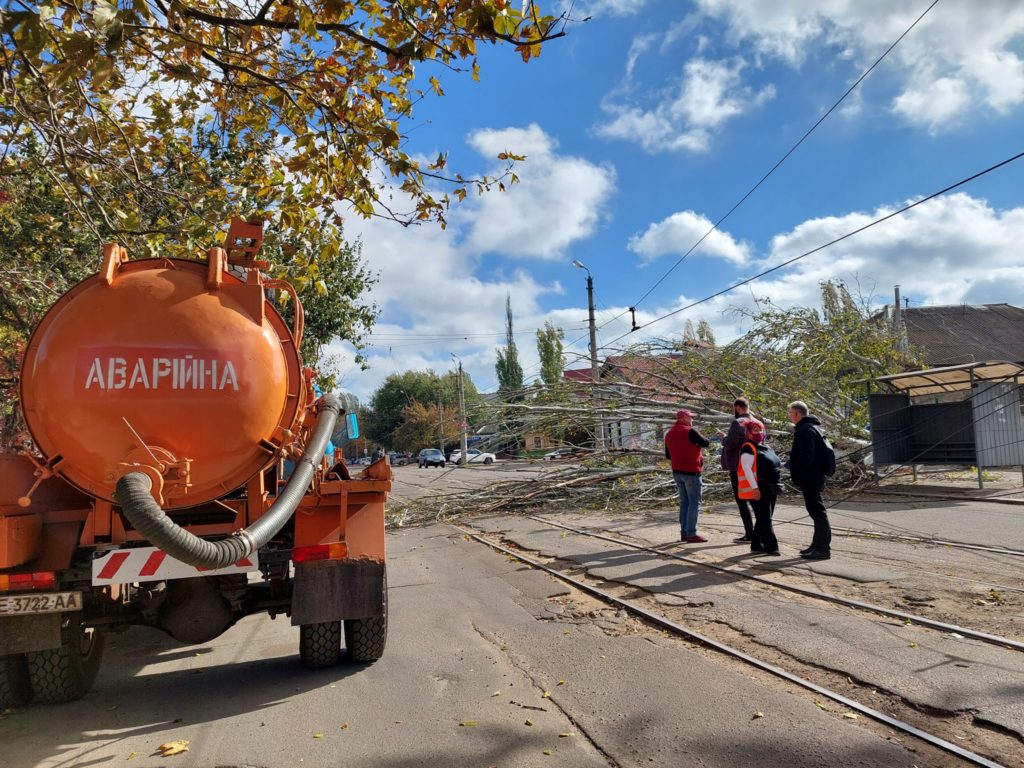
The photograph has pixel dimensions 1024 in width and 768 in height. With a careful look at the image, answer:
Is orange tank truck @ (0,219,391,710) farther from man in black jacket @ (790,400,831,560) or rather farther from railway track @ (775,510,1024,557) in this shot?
railway track @ (775,510,1024,557)

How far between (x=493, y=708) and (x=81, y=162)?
22.3 ft

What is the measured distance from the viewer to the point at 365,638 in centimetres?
517

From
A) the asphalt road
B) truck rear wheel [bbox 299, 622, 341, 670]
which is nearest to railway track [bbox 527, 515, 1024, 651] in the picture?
the asphalt road

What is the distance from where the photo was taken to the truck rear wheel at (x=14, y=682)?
4523 mm

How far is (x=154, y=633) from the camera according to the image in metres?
6.80

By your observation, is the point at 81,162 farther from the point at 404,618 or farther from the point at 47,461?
the point at 404,618

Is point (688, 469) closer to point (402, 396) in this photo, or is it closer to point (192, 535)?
point (192, 535)

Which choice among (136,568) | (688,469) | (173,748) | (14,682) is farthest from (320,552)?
(688,469)

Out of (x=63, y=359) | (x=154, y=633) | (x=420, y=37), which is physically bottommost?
(x=154, y=633)

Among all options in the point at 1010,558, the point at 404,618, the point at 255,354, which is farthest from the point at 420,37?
the point at 1010,558

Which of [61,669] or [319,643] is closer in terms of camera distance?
[61,669]

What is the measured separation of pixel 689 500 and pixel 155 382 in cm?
698

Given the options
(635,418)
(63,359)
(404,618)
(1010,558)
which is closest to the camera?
(63,359)

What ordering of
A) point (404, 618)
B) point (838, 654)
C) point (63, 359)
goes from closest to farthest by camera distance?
point (63, 359)
point (838, 654)
point (404, 618)
